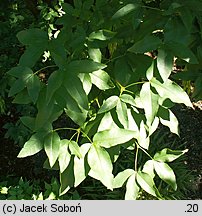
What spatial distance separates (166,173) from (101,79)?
1.25 ft

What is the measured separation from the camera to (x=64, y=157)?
1310 millimetres

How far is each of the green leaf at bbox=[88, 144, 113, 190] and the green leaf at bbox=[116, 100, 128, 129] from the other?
0.11 meters

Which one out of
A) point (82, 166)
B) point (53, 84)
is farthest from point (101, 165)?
point (53, 84)

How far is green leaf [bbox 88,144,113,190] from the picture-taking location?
1.26 meters

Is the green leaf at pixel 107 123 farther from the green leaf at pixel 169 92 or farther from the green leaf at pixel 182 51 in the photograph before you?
the green leaf at pixel 182 51

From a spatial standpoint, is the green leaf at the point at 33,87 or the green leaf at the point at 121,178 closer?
the green leaf at the point at 33,87

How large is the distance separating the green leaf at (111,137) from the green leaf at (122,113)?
0.02 meters

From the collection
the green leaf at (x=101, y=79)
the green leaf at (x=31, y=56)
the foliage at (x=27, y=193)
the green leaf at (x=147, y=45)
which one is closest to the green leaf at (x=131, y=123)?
the green leaf at (x=101, y=79)

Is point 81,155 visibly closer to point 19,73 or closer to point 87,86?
point 87,86

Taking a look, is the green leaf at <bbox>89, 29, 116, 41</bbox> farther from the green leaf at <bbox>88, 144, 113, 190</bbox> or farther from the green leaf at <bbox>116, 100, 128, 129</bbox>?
the green leaf at <bbox>88, 144, 113, 190</bbox>

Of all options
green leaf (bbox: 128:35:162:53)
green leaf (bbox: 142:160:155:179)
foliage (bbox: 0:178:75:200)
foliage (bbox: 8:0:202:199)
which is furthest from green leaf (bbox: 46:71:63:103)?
foliage (bbox: 0:178:75:200)

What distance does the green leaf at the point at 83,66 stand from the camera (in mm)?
1221

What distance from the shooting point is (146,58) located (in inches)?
53.4

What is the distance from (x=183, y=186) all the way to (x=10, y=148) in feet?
4.47
